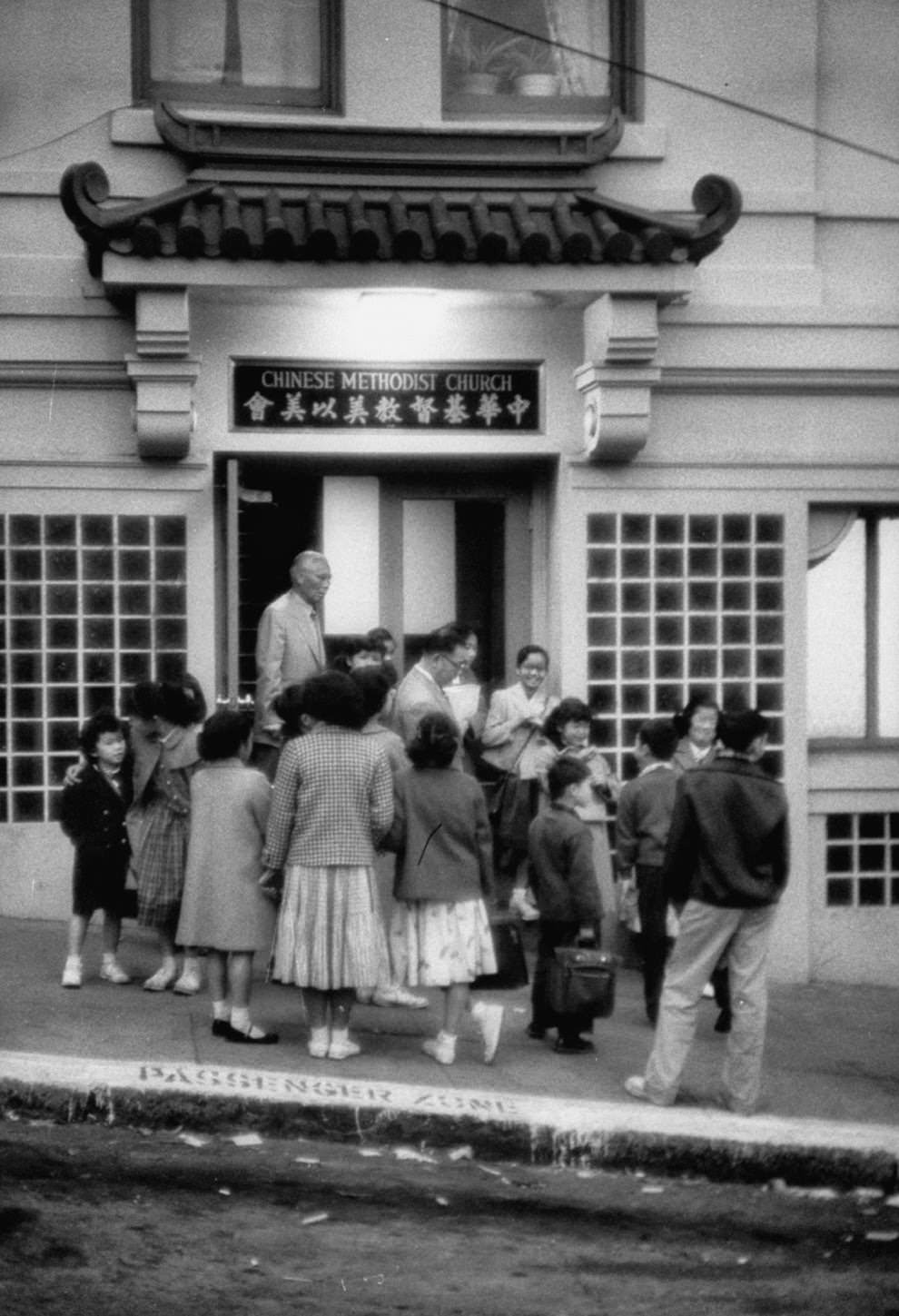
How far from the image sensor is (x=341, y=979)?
9.98 m

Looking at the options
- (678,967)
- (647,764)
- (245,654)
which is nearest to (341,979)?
(678,967)

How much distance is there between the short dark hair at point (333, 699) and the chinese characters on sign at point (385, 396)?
10.4 feet

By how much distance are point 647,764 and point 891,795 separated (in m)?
2.68

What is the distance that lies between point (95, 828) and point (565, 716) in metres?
2.60

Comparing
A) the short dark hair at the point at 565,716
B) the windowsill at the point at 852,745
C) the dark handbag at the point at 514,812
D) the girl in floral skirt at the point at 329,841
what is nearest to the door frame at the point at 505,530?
the dark handbag at the point at 514,812

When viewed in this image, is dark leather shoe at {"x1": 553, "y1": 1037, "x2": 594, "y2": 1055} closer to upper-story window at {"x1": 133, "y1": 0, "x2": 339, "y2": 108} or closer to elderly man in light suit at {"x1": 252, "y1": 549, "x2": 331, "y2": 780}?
elderly man in light suit at {"x1": 252, "y1": 549, "x2": 331, "y2": 780}

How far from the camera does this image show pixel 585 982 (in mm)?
10453

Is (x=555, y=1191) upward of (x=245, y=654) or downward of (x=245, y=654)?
downward

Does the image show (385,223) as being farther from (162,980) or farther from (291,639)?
(162,980)

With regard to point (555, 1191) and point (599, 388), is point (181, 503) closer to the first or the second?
point (599, 388)

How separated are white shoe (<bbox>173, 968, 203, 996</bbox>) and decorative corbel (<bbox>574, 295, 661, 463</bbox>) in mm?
3918

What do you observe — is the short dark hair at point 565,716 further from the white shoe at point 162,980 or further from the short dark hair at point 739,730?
the white shoe at point 162,980

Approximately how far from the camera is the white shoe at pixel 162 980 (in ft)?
37.3

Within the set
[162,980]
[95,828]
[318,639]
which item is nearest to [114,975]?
[162,980]
